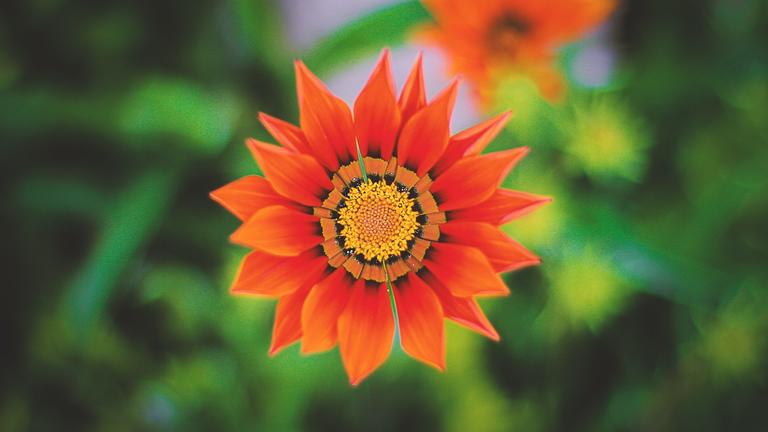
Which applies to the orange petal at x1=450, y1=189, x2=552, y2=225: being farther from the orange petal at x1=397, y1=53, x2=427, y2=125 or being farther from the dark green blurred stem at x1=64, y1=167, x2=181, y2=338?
the dark green blurred stem at x1=64, y1=167, x2=181, y2=338

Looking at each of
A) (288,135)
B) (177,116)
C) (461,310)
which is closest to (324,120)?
(288,135)

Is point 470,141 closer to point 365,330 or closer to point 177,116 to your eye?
point 365,330

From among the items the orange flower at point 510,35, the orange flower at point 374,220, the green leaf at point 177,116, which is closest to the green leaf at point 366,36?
the orange flower at point 510,35

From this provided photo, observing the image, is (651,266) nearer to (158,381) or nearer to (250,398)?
(250,398)

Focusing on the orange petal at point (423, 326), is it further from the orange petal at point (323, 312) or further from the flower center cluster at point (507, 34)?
the flower center cluster at point (507, 34)

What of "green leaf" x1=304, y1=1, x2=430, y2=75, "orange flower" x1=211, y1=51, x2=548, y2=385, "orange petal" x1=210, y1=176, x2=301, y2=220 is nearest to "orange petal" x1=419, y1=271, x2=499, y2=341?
"orange flower" x1=211, y1=51, x2=548, y2=385

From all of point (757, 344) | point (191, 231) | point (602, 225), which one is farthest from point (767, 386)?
point (191, 231)
